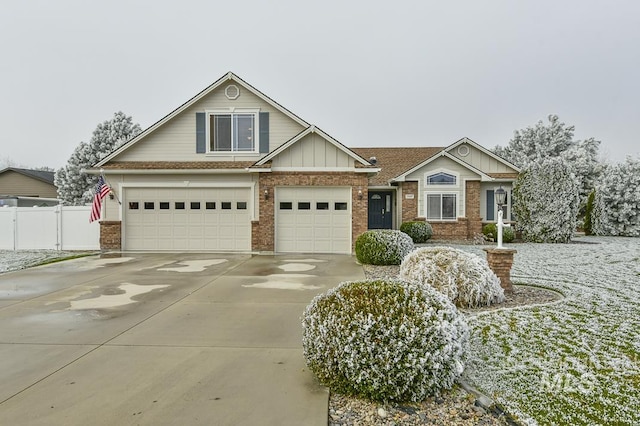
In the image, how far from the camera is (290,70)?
19.7 meters

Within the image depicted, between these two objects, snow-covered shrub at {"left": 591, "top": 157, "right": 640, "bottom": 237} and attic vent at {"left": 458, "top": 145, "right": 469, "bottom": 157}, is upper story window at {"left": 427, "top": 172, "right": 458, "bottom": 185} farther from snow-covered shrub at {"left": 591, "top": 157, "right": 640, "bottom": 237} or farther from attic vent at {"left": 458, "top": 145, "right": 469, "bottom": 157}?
snow-covered shrub at {"left": 591, "top": 157, "right": 640, "bottom": 237}

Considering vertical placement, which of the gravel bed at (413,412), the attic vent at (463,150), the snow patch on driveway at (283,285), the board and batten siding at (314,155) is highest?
the attic vent at (463,150)

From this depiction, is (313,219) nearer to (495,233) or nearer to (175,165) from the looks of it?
(175,165)

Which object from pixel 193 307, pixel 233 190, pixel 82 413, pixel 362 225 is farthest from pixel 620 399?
pixel 233 190

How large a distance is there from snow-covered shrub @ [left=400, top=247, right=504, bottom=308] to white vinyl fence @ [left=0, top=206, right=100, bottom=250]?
44.4ft

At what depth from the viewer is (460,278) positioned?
6.67m

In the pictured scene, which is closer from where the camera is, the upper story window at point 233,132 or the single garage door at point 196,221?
the single garage door at point 196,221

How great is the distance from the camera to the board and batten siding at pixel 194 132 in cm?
1525

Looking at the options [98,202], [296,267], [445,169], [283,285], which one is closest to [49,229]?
[98,202]

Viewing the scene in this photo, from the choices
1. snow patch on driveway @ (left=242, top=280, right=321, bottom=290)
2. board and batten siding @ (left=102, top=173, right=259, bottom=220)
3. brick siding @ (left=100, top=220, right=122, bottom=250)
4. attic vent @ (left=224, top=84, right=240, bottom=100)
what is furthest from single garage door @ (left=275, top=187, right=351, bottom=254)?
brick siding @ (left=100, top=220, right=122, bottom=250)

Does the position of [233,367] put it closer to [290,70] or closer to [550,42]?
[550,42]

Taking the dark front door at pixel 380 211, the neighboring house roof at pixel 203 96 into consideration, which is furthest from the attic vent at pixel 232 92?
the dark front door at pixel 380 211

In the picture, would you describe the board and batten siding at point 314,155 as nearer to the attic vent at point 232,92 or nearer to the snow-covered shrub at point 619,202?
the attic vent at point 232,92

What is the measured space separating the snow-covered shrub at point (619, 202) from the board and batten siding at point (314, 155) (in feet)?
58.6
